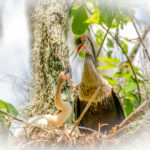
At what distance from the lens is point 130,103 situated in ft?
Answer: 10.3

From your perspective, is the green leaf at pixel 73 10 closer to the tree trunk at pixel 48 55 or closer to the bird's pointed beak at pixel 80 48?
the tree trunk at pixel 48 55

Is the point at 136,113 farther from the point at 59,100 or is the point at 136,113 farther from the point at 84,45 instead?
the point at 84,45

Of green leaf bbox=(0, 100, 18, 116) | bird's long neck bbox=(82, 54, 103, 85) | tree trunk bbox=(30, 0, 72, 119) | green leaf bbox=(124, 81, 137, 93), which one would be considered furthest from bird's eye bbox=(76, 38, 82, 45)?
green leaf bbox=(0, 100, 18, 116)

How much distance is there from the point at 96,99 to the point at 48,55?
0.76 meters

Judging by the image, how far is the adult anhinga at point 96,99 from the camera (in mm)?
3035

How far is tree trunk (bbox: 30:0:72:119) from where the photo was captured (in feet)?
8.87

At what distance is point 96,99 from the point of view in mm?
3025

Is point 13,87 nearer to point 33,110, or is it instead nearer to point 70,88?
point 33,110

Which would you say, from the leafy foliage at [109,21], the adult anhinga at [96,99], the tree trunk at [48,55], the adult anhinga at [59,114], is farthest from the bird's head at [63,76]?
the adult anhinga at [96,99]

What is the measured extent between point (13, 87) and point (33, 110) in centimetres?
45

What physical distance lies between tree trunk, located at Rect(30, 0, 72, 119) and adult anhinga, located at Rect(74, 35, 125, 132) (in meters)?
0.31

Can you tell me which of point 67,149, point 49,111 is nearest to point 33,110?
point 49,111

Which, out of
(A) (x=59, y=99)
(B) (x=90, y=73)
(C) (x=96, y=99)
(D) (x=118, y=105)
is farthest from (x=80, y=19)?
(D) (x=118, y=105)

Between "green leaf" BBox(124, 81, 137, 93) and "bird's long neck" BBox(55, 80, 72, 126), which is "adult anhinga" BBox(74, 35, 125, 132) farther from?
"bird's long neck" BBox(55, 80, 72, 126)
